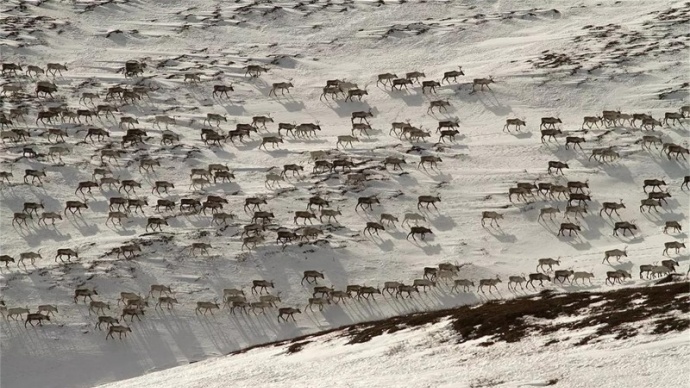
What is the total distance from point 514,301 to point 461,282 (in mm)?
7554

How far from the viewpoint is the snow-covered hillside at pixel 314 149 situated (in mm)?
53219

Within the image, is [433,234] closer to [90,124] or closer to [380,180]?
[380,180]

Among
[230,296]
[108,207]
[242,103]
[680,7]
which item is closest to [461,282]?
[230,296]

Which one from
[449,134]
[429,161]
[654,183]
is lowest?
[654,183]

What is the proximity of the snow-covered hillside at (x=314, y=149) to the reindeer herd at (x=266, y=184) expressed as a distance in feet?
1.19

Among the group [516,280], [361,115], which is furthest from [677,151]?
[361,115]

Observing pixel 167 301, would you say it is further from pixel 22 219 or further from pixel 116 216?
pixel 22 219

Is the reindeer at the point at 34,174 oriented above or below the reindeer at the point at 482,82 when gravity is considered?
below

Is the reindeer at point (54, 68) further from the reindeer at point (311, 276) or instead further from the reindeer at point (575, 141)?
the reindeer at point (575, 141)

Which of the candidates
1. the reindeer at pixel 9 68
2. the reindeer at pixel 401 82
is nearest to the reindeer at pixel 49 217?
the reindeer at pixel 9 68

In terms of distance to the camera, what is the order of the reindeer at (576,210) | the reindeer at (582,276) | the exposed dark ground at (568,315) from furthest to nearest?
the reindeer at (576,210) → the reindeer at (582,276) → the exposed dark ground at (568,315)

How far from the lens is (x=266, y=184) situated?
209 ft

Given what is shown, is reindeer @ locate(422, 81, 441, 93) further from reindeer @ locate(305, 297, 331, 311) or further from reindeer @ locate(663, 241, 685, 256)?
reindeer @ locate(305, 297, 331, 311)

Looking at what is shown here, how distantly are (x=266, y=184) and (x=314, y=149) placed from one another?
192 inches
